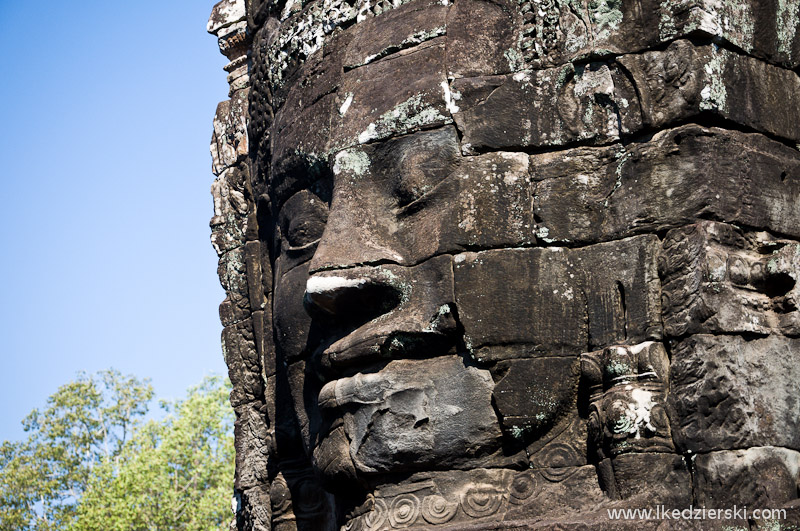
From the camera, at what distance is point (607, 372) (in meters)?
5.78

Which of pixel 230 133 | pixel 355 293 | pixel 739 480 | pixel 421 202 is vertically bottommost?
pixel 739 480

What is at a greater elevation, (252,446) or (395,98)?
(395,98)

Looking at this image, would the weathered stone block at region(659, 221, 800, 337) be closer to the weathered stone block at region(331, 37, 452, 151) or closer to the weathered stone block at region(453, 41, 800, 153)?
the weathered stone block at region(453, 41, 800, 153)

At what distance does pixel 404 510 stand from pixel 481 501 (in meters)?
0.43

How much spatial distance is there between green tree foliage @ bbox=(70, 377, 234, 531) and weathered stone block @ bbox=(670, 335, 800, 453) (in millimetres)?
15629

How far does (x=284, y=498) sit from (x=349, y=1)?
133 inches

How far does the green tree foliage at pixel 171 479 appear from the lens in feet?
66.3

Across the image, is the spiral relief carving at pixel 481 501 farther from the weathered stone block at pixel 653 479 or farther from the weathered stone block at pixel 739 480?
the weathered stone block at pixel 739 480

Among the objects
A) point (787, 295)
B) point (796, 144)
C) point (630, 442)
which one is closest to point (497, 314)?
point (630, 442)

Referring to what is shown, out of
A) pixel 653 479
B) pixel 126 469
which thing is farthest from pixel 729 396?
pixel 126 469

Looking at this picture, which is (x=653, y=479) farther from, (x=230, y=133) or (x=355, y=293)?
(x=230, y=133)

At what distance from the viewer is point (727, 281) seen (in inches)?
224

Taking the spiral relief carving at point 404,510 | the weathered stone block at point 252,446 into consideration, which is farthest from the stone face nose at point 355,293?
the weathered stone block at point 252,446

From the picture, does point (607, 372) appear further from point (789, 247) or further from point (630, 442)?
point (789, 247)
